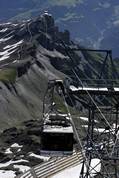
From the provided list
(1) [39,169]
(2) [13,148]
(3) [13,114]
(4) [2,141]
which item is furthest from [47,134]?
(3) [13,114]

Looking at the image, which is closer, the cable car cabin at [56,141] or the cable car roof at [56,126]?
the cable car cabin at [56,141]

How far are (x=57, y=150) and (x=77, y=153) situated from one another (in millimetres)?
55757

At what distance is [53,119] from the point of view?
164 feet

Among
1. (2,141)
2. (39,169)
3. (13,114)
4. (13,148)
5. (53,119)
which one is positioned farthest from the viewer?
(13,114)

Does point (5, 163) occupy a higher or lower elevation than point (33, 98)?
higher

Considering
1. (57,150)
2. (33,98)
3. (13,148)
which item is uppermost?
(57,150)

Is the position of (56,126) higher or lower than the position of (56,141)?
higher

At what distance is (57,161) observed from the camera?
9262 centimetres

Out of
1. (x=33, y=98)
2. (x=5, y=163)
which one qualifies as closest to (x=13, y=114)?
(x=33, y=98)

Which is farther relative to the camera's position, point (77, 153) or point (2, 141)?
point (2, 141)

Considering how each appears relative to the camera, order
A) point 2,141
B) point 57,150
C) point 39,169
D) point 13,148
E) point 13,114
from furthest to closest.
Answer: point 13,114, point 2,141, point 13,148, point 39,169, point 57,150

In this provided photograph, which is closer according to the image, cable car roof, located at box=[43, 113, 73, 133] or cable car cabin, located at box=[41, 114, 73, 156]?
cable car cabin, located at box=[41, 114, 73, 156]

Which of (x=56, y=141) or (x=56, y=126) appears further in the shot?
(x=56, y=126)

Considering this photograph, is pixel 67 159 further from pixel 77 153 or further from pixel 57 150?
pixel 57 150
